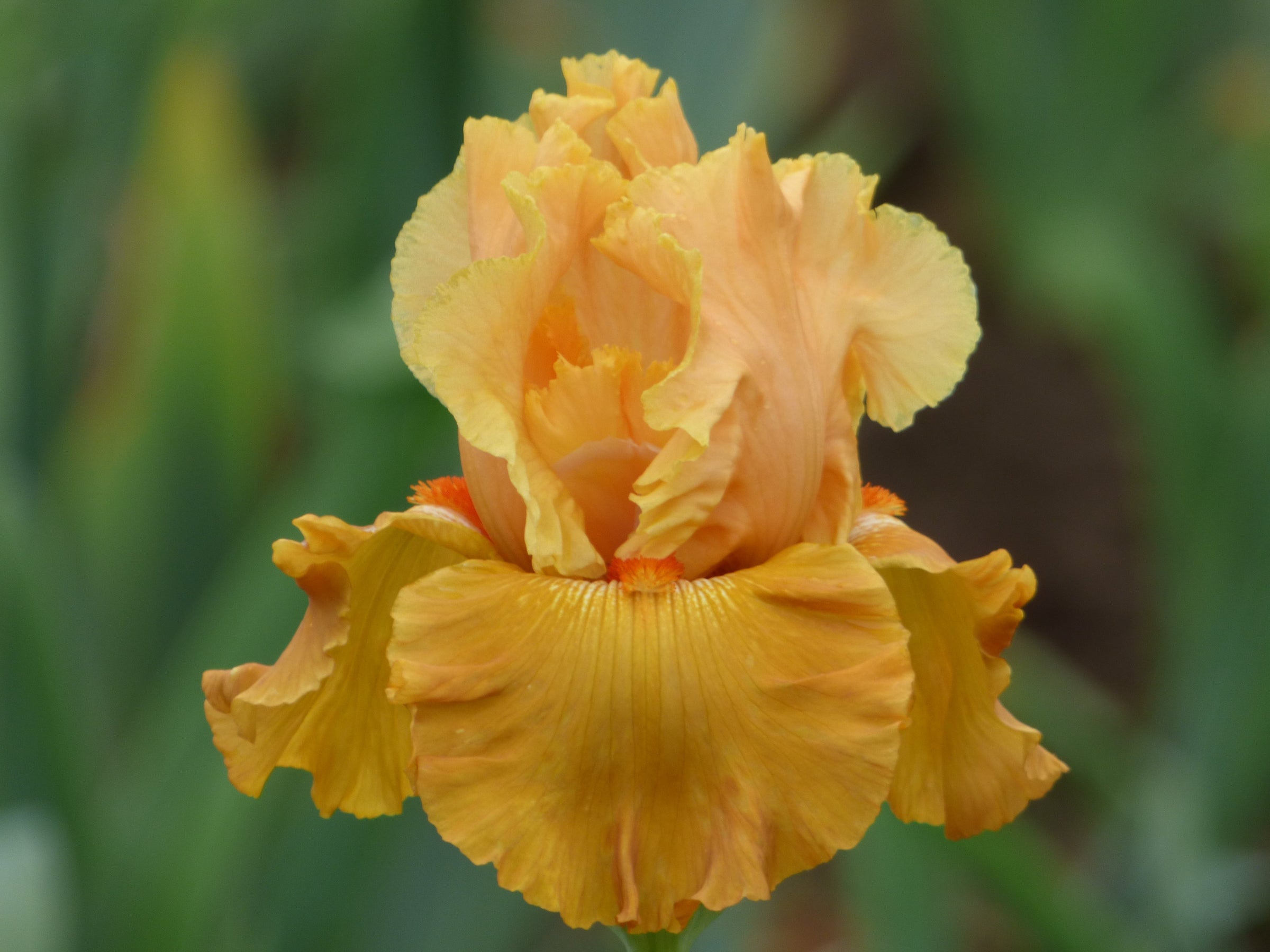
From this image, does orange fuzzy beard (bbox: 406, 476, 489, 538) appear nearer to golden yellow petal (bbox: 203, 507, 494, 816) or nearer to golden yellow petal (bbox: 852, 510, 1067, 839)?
golden yellow petal (bbox: 203, 507, 494, 816)

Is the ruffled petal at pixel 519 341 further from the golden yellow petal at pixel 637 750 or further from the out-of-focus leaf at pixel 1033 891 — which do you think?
the out-of-focus leaf at pixel 1033 891

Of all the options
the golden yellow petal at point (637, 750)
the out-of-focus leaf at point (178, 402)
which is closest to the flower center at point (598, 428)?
the golden yellow petal at point (637, 750)

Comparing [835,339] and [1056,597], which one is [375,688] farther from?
[1056,597]

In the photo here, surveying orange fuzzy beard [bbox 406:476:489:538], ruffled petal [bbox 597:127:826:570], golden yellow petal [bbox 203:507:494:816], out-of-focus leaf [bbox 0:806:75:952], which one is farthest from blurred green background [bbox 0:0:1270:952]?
ruffled petal [bbox 597:127:826:570]

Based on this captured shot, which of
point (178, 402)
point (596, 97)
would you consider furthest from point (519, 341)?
point (178, 402)

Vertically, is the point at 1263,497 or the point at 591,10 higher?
the point at 591,10

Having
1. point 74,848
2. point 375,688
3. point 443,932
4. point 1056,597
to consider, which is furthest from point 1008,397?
point 375,688

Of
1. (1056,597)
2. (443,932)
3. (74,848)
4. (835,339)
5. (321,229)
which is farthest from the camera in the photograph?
(1056,597)
